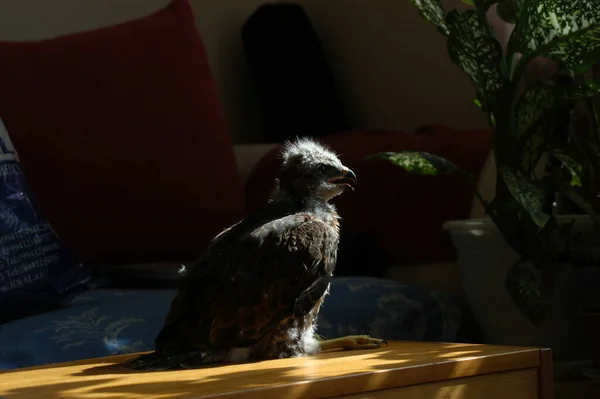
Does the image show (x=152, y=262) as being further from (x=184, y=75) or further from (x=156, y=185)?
(x=184, y=75)

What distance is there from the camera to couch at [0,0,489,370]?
189 cm

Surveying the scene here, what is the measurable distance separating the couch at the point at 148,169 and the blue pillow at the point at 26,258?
0.14 m

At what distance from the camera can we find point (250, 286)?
3.48 feet

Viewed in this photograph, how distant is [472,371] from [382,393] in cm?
13

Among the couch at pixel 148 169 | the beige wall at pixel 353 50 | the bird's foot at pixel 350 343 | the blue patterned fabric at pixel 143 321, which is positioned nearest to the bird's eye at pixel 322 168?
the bird's foot at pixel 350 343

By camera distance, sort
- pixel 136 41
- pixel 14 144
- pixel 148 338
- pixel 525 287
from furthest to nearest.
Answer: pixel 136 41 → pixel 14 144 → pixel 525 287 → pixel 148 338

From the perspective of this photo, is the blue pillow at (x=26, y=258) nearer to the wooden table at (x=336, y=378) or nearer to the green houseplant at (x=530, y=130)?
the wooden table at (x=336, y=378)

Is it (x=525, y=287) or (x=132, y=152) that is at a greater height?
(x=132, y=152)

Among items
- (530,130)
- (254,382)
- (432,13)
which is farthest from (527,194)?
(254,382)

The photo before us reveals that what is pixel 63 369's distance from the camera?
1.13m

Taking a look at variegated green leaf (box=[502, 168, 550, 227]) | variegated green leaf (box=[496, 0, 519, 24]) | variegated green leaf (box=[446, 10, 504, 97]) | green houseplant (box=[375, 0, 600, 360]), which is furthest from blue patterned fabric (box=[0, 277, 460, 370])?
variegated green leaf (box=[496, 0, 519, 24])

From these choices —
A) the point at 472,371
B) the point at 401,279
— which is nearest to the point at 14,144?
the point at 401,279

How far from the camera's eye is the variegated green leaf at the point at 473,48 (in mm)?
1594

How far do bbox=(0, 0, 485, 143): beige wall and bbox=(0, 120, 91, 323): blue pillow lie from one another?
81cm
